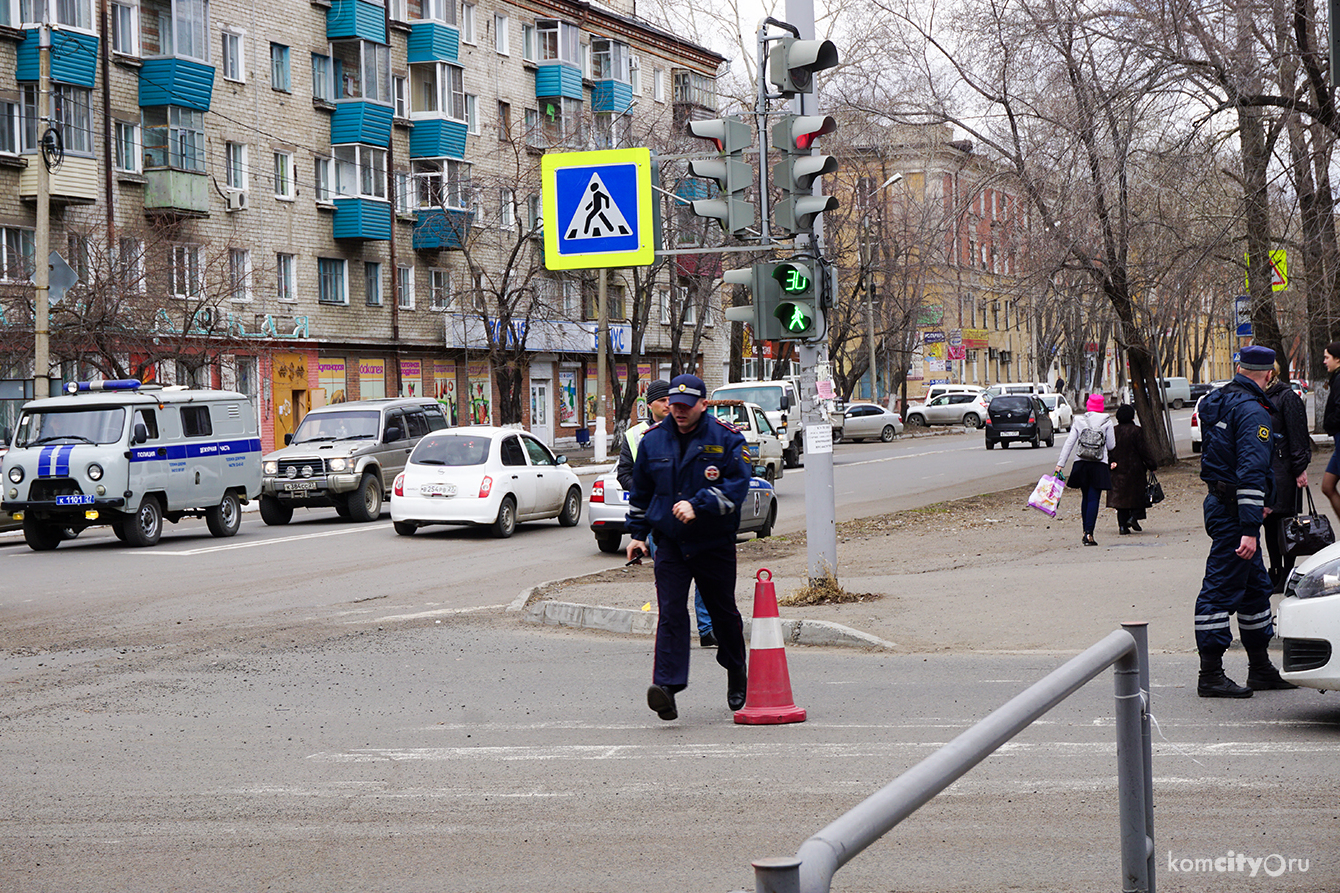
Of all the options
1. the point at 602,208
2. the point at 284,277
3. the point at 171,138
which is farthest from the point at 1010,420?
the point at 602,208

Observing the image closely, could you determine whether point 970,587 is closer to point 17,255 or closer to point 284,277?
point 17,255

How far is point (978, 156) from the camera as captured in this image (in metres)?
26.5

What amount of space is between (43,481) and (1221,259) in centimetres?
1829

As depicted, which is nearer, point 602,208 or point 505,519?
point 602,208

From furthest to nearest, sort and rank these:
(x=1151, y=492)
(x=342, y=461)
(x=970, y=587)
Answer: (x=342, y=461)
(x=1151, y=492)
(x=970, y=587)

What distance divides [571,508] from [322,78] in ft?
88.5

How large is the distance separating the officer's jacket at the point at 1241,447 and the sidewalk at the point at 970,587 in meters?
2.15

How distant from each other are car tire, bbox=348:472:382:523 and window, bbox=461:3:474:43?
29963 mm

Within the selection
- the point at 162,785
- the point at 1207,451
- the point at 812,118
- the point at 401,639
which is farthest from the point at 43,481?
the point at 1207,451

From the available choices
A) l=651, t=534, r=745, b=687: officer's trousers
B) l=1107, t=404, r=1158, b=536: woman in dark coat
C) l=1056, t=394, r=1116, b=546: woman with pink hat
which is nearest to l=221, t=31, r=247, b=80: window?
l=1056, t=394, r=1116, b=546: woman with pink hat

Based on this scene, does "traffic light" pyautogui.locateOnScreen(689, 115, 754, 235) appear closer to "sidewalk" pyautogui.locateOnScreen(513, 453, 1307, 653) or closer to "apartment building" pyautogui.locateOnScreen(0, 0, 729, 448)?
"sidewalk" pyautogui.locateOnScreen(513, 453, 1307, 653)

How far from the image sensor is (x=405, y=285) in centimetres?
4916

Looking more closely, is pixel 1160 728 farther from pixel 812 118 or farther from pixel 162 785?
pixel 812 118

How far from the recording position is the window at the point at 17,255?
107 feet
